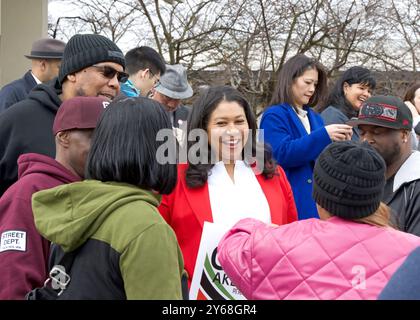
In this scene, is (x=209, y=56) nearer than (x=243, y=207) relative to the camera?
No

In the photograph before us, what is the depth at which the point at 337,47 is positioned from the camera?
9.53 m

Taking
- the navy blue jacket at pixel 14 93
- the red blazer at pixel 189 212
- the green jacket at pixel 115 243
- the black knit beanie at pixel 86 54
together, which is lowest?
the red blazer at pixel 189 212

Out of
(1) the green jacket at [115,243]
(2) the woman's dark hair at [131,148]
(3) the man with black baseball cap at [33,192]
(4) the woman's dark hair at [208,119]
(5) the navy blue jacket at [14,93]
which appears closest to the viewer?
(1) the green jacket at [115,243]

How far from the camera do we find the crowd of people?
183 cm

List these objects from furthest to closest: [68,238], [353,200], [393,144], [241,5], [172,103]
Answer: [241,5] < [172,103] < [393,144] < [353,200] < [68,238]

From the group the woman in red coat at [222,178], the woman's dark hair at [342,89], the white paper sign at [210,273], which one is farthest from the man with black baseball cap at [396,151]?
the woman's dark hair at [342,89]

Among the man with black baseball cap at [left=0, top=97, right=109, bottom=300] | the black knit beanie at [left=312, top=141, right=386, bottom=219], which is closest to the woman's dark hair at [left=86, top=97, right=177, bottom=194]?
the man with black baseball cap at [left=0, top=97, right=109, bottom=300]

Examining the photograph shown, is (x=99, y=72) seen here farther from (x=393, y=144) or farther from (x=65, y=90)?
(x=393, y=144)

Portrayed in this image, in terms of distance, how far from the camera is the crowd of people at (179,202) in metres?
1.83

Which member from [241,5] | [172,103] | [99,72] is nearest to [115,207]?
[99,72]

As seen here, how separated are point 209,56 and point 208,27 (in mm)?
476

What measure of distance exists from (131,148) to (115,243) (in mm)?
332

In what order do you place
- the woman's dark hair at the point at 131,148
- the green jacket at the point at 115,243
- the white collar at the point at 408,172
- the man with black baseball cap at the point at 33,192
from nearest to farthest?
the green jacket at the point at 115,243 → the woman's dark hair at the point at 131,148 → the man with black baseball cap at the point at 33,192 → the white collar at the point at 408,172

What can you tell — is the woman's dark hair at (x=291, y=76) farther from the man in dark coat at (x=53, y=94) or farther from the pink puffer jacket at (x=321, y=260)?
the pink puffer jacket at (x=321, y=260)
